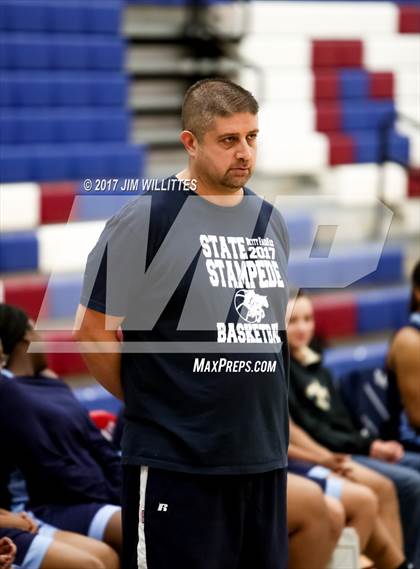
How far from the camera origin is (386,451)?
14.6 ft

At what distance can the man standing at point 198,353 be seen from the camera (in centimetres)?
257

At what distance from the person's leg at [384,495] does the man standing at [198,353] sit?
1.54 meters

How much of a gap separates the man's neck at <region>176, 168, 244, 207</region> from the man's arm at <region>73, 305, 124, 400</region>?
1.18 ft

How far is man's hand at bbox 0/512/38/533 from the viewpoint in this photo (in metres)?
3.21

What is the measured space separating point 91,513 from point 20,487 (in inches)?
9.0

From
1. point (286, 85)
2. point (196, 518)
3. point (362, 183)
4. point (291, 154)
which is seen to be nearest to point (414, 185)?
point (362, 183)

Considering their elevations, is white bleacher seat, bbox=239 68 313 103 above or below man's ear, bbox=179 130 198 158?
below

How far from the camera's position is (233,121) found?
2.64 metres

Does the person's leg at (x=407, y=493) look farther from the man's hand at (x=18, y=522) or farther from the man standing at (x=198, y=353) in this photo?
the man standing at (x=198, y=353)

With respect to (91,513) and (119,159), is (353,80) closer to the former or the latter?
(119,159)

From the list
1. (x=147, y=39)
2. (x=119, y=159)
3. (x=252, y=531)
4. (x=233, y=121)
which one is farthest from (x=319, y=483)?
(x=147, y=39)

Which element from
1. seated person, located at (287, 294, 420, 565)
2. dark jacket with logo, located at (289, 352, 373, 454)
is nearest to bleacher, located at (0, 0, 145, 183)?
seated person, located at (287, 294, 420, 565)

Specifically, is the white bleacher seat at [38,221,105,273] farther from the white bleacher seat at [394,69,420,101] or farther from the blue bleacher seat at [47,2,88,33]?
the white bleacher seat at [394,69,420,101]

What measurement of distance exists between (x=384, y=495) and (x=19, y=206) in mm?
2751
